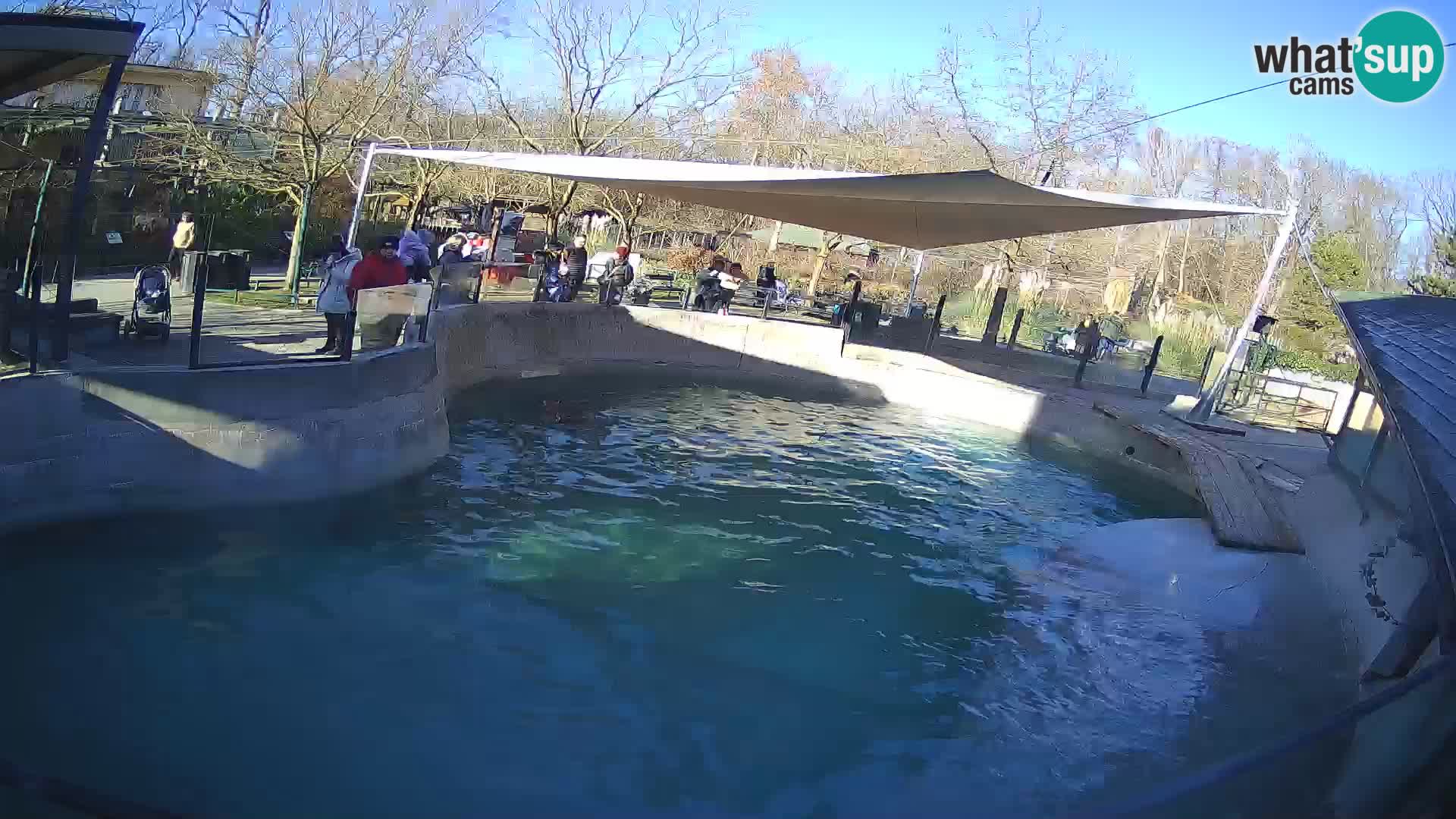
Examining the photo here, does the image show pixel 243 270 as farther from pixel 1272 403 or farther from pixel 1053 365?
pixel 1272 403

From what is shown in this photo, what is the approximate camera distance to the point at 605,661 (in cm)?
577

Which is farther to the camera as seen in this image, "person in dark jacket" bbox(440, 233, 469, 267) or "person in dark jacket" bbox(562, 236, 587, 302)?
"person in dark jacket" bbox(562, 236, 587, 302)

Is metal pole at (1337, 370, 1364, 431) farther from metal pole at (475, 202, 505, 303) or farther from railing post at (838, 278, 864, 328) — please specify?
metal pole at (475, 202, 505, 303)

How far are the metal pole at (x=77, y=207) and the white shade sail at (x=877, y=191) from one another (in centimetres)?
395

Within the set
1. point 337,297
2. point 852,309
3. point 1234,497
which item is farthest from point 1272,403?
point 337,297

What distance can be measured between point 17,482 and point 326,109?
11835mm

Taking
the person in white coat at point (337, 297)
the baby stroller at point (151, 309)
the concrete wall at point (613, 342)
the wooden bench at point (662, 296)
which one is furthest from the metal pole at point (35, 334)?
the wooden bench at point (662, 296)

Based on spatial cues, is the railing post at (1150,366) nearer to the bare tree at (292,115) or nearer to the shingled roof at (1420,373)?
the shingled roof at (1420,373)

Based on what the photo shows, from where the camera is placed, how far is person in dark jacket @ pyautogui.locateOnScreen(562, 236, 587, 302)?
1476 centimetres

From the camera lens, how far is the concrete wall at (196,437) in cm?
605

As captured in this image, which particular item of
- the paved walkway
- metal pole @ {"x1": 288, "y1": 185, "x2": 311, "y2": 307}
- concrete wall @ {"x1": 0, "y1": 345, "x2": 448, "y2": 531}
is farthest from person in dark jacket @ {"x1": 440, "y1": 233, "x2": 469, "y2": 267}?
concrete wall @ {"x1": 0, "y1": 345, "x2": 448, "y2": 531}

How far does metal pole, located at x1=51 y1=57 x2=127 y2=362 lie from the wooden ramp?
27.6ft

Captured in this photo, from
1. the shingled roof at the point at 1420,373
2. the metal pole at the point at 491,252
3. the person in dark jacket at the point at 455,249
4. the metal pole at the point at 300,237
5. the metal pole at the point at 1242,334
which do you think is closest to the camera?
the shingled roof at the point at 1420,373

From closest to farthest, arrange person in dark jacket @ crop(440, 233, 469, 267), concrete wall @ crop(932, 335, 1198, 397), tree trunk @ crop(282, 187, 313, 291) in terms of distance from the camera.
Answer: tree trunk @ crop(282, 187, 313, 291)
person in dark jacket @ crop(440, 233, 469, 267)
concrete wall @ crop(932, 335, 1198, 397)
